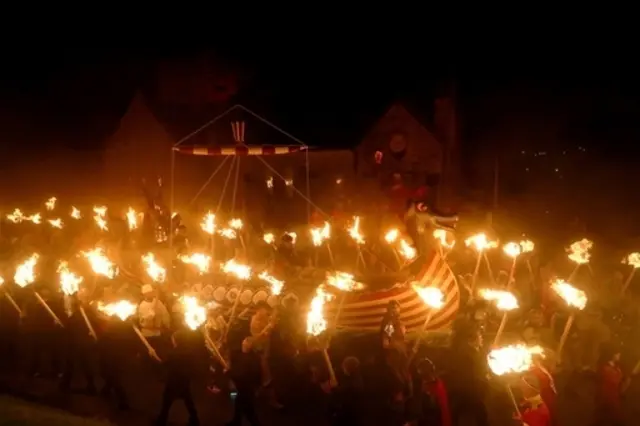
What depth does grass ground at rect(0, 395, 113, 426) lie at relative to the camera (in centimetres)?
1106

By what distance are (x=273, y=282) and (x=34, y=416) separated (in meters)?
4.59

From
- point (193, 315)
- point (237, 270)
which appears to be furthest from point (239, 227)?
point (193, 315)

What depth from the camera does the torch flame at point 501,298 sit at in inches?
427

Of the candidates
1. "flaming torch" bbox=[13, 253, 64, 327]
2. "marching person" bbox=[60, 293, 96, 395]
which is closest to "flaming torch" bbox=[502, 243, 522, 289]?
"marching person" bbox=[60, 293, 96, 395]

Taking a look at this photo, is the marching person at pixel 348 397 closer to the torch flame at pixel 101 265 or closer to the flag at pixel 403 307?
the flag at pixel 403 307

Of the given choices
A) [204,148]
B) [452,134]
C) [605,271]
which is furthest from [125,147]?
[605,271]

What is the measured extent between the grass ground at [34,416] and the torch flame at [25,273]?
200 centimetres

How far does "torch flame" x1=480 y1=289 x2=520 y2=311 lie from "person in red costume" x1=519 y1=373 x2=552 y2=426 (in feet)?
8.56

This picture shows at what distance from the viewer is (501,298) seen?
11.5 m

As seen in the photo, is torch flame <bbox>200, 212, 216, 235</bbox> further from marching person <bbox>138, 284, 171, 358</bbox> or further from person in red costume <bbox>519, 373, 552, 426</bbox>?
person in red costume <bbox>519, 373, 552, 426</bbox>

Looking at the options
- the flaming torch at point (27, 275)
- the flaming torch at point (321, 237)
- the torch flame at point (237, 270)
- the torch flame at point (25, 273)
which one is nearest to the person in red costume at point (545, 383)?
the torch flame at point (237, 270)

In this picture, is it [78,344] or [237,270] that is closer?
[78,344]

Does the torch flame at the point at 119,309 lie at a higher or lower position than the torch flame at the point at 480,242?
lower

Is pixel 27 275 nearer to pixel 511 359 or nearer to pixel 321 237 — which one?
pixel 321 237
